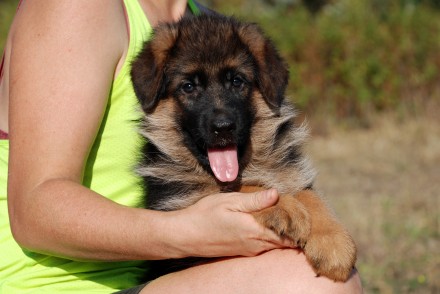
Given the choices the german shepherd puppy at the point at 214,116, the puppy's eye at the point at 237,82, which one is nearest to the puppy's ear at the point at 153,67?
the german shepherd puppy at the point at 214,116

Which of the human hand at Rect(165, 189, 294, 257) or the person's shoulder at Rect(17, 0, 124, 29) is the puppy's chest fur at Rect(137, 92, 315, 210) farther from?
the person's shoulder at Rect(17, 0, 124, 29)

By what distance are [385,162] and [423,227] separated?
128 inches

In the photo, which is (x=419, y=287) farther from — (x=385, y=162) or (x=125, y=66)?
(x=385, y=162)

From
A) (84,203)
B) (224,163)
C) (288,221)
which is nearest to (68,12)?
(84,203)

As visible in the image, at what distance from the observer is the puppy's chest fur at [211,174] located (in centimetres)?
365

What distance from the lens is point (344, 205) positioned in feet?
27.0

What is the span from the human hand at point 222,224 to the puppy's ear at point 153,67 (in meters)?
0.79

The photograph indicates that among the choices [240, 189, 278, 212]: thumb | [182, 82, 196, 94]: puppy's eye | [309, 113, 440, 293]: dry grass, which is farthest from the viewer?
[309, 113, 440, 293]: dry grass

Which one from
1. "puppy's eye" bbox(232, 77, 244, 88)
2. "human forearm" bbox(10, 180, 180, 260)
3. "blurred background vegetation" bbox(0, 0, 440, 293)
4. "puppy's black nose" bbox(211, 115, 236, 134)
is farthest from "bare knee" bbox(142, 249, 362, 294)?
"blurred background vegetation" bbox(0, 0, 440, 293)

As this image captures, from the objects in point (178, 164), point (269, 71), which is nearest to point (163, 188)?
point (178, 164)

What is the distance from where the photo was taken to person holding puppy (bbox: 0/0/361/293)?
305 centimetres

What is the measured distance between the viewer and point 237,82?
3885mm

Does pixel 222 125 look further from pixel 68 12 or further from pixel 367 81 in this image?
pixel 367 81

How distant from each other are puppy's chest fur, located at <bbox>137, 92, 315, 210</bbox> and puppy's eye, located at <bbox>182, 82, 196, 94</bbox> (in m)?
0.09
